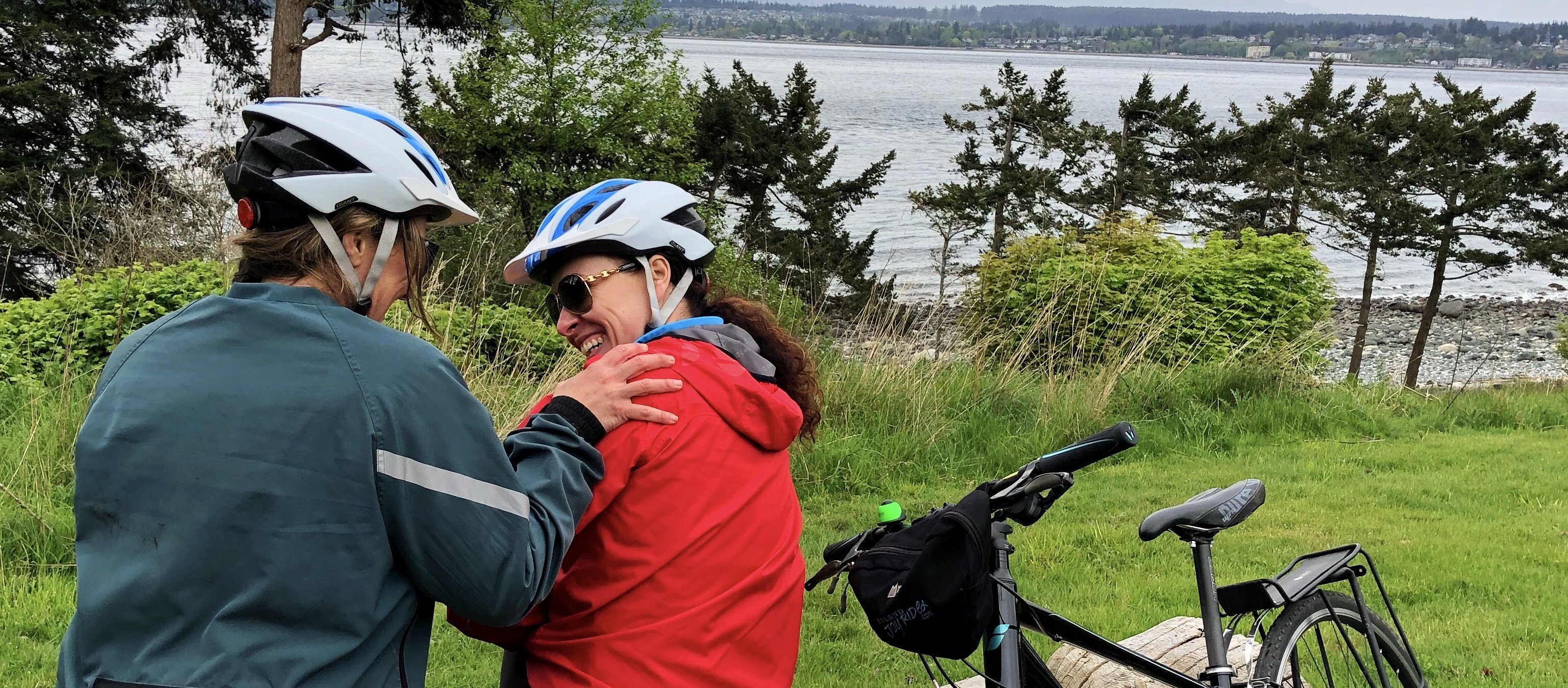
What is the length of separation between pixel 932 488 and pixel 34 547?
4682 millimetres

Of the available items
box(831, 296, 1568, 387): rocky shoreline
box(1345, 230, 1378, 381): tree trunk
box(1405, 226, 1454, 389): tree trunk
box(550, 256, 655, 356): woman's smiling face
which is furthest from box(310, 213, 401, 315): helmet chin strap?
box(1345, 230, 1378, 381): tree trunk

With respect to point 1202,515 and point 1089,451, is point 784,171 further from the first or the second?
point 1089,451

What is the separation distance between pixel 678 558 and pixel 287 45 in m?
17.9

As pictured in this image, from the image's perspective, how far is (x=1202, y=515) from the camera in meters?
2.59

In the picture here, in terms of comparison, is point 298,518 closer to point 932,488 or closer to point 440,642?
point 440,642

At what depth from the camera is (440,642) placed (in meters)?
4.62

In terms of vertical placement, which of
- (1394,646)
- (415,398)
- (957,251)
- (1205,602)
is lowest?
(957,251)

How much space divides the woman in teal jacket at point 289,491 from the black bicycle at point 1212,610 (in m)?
0.99

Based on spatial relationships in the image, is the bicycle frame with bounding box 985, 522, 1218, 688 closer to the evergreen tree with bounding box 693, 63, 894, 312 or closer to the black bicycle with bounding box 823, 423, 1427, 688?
the black bicycle with bounding box 823, 423, 1427, 688

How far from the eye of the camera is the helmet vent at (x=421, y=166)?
1824mm

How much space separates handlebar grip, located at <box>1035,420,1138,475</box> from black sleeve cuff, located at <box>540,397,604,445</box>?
947 millimetres

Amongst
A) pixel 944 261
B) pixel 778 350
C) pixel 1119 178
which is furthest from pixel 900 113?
pixel 778 350

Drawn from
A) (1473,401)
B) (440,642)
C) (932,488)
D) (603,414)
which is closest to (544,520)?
(603,414)

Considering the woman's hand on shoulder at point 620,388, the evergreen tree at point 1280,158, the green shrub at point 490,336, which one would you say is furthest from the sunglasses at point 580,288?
the evergreen tree at point 1280,158
